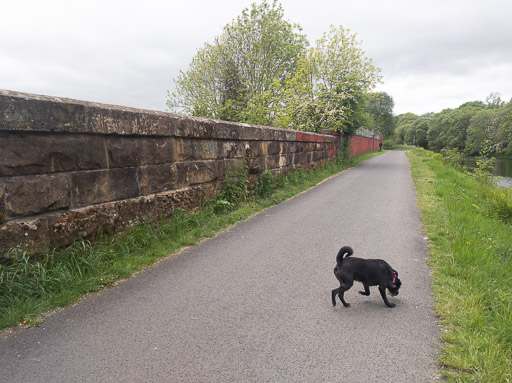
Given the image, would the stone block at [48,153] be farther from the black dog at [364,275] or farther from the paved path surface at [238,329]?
the black dog at [364,275]

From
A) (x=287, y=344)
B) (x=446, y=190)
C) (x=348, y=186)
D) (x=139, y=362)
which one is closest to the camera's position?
(x=139, y=362)

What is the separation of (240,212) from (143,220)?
2.25m

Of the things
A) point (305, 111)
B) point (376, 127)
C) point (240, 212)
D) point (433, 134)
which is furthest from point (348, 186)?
point (433, 134)

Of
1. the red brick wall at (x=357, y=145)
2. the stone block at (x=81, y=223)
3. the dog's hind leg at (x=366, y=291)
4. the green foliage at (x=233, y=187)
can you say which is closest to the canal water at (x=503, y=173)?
the red brick wall at (x=357, y=145)

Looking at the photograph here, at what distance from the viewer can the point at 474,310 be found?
2.62 metres

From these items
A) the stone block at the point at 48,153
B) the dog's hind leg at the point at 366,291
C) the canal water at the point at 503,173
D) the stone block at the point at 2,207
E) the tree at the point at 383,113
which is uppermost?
the tree at the point at 383,113

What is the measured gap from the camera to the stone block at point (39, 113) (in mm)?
2854

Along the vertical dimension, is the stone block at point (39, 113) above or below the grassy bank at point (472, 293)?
above

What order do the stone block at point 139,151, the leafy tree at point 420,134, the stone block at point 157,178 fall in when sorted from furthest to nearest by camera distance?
the leafy tree at point 420,134
the stone block at point 157,178
the stone block at point 139,151

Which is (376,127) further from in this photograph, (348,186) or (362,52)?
(348,186)

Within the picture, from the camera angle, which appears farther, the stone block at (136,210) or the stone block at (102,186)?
the stone block at (136,210)

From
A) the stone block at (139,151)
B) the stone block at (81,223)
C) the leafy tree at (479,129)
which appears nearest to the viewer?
the stone block at (81,223)

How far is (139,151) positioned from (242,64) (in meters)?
25.6

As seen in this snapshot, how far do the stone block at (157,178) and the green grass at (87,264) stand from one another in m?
0.45
